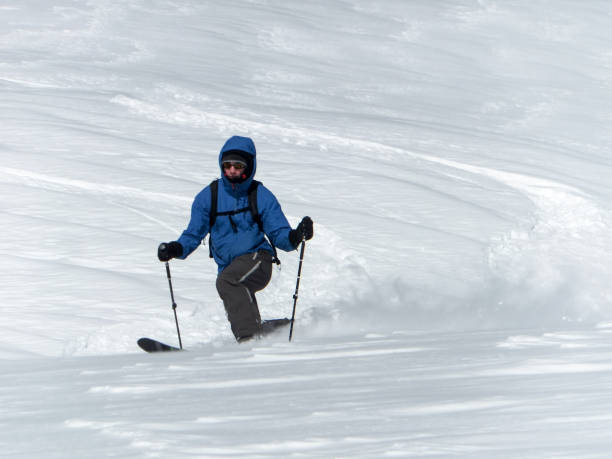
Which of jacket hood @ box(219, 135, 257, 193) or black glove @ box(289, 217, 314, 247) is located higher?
jacket hood @ box(219, 135, 257, 193)

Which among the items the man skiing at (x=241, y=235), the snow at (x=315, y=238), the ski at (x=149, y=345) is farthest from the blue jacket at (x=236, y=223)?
the snow at (x=315, y=238)

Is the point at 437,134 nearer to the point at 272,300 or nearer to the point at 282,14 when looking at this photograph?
the point at 272,300

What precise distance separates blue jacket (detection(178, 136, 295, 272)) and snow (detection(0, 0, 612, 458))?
694 mm

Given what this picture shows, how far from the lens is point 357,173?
1034 centimetres

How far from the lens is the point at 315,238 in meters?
8.20

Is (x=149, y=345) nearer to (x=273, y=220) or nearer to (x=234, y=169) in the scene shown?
(x=273, y=220)

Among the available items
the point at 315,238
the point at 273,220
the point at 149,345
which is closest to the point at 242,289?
the point at 273,220

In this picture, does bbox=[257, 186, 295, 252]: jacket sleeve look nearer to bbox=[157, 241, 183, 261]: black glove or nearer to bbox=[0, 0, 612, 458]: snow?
bbox=[157, 241, 183, 261]: black glove

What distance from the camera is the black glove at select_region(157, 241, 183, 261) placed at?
16.8 ft

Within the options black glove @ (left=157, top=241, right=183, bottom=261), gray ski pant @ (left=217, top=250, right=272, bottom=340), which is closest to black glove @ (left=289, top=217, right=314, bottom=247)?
gray ski pant @ (left=217, top=250, right=272, bottom=340)

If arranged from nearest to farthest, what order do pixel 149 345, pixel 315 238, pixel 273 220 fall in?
pixel 149 345 < pixel 273 220 < pixel 315 238

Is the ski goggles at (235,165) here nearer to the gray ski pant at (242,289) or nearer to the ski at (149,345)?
the gray ski pant at (242,289)


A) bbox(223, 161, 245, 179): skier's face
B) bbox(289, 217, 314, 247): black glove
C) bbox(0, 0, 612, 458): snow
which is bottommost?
bbox(0, 0, 612, 458): snow

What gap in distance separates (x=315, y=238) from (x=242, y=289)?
2838mm
